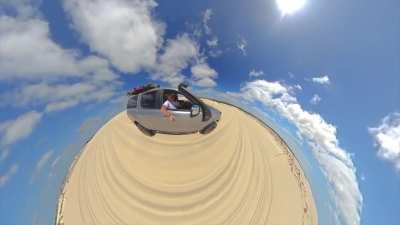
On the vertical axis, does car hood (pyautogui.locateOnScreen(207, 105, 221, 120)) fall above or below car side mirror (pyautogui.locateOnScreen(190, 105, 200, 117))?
above

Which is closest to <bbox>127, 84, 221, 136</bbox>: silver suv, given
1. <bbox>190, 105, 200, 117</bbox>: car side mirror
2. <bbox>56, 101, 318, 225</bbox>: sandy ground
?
<bbox>190, 105, 200, 117</bbox>: car side mirror

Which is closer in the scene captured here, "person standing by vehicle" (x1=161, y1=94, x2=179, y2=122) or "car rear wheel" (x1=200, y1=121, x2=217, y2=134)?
"person standing by vehicle" (x1=161, y1=94, x2=179, y2=122)

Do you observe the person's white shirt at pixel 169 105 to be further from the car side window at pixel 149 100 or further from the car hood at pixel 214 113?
the car hood at pixel 214 113

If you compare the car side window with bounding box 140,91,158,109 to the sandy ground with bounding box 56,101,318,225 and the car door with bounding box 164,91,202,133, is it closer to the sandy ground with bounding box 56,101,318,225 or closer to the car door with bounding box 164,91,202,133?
the car door with bounding box 164,91,202,133

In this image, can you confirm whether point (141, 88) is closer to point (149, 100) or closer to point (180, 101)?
point (149, 100)

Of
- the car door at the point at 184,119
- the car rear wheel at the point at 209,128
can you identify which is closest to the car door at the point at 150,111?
the car door at the point at 184,119
